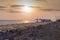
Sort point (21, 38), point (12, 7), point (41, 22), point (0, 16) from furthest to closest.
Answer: point (12, 7), point (0, 16), point (41, 22), point (21, 38)

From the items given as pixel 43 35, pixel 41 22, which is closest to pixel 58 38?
pixel 43 35

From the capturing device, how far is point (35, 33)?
103cm

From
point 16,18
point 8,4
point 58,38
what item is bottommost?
point 58,38

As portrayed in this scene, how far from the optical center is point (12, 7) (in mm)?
1462

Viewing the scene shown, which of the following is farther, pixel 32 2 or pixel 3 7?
pixel 32 2

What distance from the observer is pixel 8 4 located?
60.6 inches

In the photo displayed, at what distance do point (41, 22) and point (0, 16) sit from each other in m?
0.34

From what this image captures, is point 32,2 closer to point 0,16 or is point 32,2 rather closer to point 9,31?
point 0,16

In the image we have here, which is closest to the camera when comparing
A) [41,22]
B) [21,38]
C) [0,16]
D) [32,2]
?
[21,38]

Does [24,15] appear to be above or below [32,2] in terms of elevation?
below

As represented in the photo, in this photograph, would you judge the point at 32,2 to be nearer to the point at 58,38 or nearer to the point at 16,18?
the point at 16,18

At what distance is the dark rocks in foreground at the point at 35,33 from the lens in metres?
0.99

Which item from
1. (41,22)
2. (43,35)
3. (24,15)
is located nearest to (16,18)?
(24,15)

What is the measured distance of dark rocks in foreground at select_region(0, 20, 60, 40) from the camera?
3.23 feet
